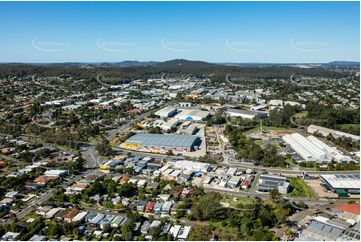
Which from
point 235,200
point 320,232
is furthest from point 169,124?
point 320,232

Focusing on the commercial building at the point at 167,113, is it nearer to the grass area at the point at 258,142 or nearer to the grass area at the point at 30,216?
the grass area at the point at 258,142

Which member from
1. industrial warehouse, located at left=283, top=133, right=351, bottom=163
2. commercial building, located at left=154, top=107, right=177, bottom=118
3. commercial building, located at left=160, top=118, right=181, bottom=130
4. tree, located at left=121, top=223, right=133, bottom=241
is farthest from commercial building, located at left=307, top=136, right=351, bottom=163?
commercial building, located at left=154, top=107, right=177, bottom=118

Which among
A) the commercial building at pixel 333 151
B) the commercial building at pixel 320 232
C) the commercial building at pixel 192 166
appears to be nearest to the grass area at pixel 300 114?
the commercial building at pixel 333 151

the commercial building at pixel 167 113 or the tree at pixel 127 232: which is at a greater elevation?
the commercial building at pixel 167 113

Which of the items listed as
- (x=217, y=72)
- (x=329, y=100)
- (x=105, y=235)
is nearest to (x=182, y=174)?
(x=105, y=235)

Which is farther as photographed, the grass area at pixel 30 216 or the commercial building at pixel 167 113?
the commercial building at pixel 167 113

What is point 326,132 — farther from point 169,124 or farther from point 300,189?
point 169,124
